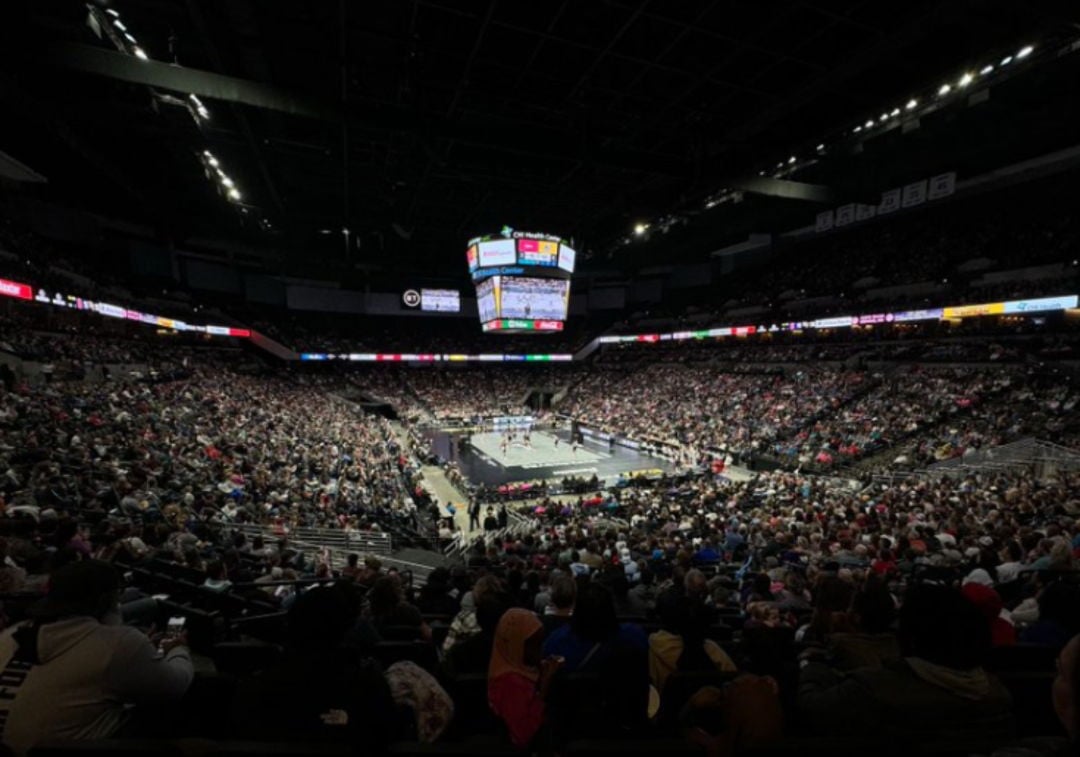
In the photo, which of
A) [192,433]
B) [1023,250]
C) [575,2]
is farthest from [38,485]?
[1023,250]

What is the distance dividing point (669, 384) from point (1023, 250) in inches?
871

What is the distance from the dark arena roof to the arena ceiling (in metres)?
0.12

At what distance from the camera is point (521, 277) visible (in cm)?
2827

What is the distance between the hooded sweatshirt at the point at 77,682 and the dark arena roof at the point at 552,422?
0.02 meters

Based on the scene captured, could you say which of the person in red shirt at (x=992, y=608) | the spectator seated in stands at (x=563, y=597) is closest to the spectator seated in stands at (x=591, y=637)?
the spectator seated in stands at (x=563, y=597)

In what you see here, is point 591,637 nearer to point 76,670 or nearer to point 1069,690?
point 1069,690

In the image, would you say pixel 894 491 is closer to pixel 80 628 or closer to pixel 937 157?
pixel 80 628

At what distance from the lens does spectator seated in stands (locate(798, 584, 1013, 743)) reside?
189 centimetres

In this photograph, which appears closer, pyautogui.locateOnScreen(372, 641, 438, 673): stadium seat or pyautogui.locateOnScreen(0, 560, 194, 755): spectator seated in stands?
pyautogui.locateOnScreen(0, 560, 194, 755): spectator seated in stands

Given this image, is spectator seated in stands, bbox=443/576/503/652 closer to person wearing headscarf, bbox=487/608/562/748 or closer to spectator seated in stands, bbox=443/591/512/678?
spectator seated in stands, bbox=443/591/512/678

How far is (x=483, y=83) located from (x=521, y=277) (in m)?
14.6

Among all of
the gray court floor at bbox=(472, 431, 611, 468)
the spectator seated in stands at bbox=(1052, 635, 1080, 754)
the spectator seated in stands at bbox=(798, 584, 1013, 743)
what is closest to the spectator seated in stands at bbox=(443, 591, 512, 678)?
the spectator seated in stands at bbox=(798, 584, 1013, 743)

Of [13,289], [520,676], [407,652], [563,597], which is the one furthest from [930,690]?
[13,289]

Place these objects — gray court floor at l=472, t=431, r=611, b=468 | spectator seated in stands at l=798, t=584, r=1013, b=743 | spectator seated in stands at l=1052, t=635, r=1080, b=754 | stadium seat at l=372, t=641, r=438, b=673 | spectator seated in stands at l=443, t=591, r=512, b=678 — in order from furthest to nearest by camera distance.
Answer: gray court floor at l=472, t=431, r=611, b=468 → stadium seat at l=372, t=641, r=438, b=673 → spectator seated in stands at l=443, t=591, r=512, b=678 → spectator seated in stands at l=798, t=584, r=1013, b=743 → spectator seated in stands at l=1052, t=635, r=1080, b=754
